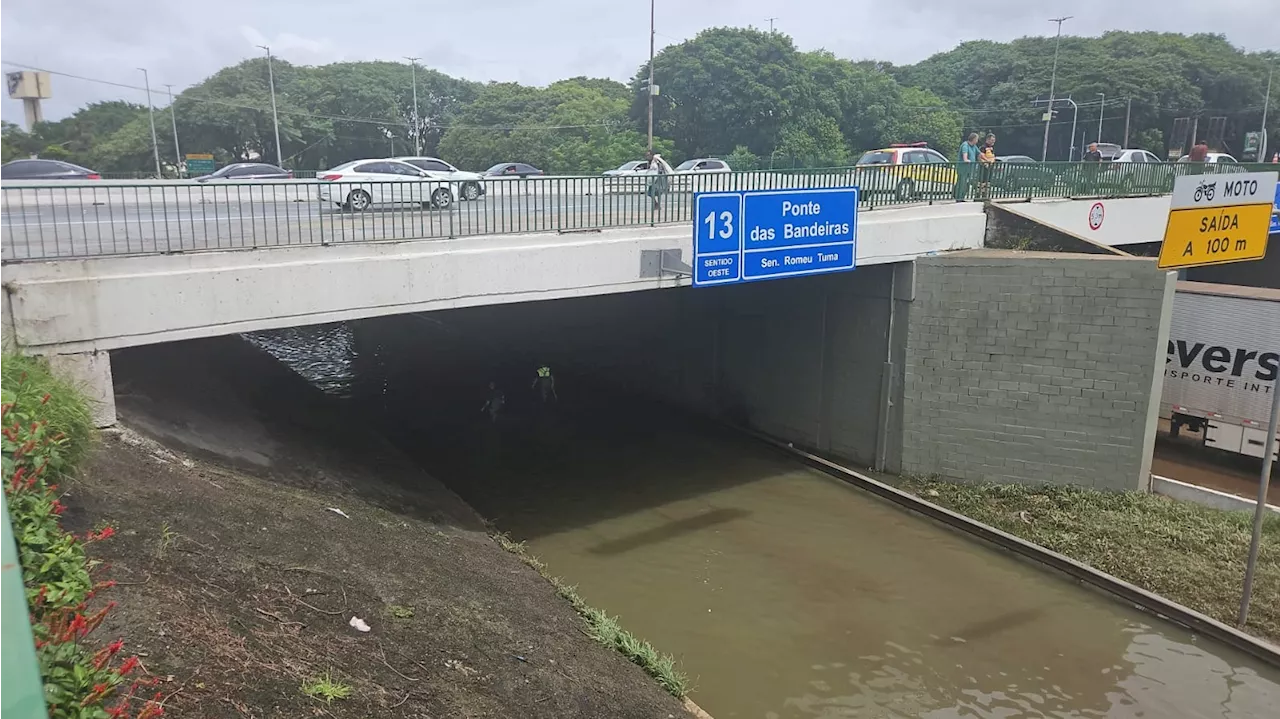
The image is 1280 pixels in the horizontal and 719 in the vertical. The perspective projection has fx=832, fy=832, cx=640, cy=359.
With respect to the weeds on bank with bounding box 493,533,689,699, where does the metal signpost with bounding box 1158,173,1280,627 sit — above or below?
above

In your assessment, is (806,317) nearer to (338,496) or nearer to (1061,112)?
(338,496)

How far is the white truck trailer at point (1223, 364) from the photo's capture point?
1361 centimetres

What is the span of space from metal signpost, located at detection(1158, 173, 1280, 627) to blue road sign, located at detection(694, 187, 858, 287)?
16.0 feet

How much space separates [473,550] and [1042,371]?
31.3ft

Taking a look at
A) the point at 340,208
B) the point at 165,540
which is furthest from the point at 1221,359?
the point at 165,540

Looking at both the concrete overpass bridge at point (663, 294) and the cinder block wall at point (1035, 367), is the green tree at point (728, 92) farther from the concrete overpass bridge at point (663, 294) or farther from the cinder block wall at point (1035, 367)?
the cinder block wall at point (1035, 367)

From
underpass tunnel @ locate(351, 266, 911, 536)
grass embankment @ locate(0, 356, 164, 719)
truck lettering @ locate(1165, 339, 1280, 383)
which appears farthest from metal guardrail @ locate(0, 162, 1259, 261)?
truck lettering @ locate(1165, 339, 1280, 383)

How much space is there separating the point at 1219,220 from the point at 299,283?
978 centimetres

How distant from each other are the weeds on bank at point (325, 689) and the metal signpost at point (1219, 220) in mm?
8489

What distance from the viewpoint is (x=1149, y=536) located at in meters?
11.9

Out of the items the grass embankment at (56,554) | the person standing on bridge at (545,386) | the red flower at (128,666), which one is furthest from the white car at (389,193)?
the person standing on bridge at (545,386)

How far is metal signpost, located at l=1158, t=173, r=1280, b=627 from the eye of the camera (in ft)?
27.8

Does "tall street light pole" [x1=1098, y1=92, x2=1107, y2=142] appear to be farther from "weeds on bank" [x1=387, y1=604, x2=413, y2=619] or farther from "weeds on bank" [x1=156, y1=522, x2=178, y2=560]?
"weeds on bank" [x1=156, y1=522, x2=178, y2=560]

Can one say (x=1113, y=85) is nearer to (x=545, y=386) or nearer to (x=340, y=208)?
(x=545, y=386)
